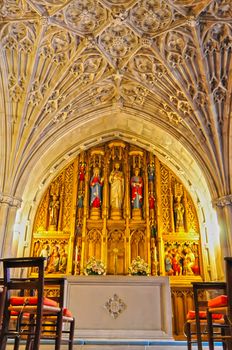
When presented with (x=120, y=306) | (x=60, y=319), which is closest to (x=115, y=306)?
(x=120, y=306)

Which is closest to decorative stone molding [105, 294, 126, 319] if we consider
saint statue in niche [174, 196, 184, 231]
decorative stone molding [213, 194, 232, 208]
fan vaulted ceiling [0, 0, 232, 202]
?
decorative stone molding [213, 194, 232, 208]

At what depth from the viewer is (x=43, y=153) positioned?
11562 mm

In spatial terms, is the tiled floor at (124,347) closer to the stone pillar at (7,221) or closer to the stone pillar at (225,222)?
the stone pillar at (7,221)

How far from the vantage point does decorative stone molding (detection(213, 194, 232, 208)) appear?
33.1 feet

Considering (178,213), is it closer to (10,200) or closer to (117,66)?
(117,66)

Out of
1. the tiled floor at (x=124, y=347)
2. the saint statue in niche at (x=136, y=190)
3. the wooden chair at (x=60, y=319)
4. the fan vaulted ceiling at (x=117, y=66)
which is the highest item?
the fan vaulted ceiling at (x=117, y=66)

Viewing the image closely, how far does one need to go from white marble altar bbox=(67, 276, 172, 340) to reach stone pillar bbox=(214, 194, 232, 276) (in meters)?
2.48

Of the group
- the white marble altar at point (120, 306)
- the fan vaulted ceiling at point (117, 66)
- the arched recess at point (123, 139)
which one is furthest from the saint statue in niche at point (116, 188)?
the white marble altar at point (120, 306)

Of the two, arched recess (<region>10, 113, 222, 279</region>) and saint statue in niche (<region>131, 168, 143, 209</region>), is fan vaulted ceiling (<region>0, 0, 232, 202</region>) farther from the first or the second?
saint statue in niche (<region>131, 168, 143, 209</region>)

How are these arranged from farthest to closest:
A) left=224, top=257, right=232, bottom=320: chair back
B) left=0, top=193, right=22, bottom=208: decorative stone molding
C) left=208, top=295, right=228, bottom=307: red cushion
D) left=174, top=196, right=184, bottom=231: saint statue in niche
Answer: left=174, top=196, right=184, bottom=231: saint statue in niche → left=0, top=193, right=22, bottom=208: decorative stone molding → left=208, top=295, right=228, bottom=307: red cushion → left=224, top=257, right=232, bottom=320: chair back

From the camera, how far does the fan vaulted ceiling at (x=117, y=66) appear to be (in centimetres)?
988

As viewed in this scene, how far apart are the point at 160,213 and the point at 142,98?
13.7 ft

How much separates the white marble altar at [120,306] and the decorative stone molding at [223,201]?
3.28m

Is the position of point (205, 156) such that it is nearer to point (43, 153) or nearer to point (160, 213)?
point (160, 213)
